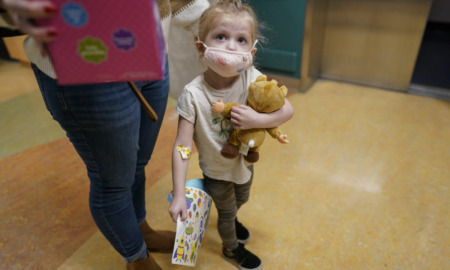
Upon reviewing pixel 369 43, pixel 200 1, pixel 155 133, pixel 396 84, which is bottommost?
pixel 396 84

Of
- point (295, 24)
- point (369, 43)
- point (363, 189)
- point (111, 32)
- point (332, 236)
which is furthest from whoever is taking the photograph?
point (369, 43)

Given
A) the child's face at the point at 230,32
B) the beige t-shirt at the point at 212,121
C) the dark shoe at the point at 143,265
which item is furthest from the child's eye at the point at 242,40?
the dark shoe at the point at 143,265

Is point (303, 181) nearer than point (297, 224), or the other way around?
point (297, 224)

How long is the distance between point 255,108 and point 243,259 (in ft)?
2.01

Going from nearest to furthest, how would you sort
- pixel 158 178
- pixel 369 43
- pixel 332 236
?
pixel 332 236
pixel 158 178
pixel 369 43

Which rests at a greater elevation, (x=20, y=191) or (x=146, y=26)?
(x=146, y=26)

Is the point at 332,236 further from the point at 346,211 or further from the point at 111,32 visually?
the point at 111,32

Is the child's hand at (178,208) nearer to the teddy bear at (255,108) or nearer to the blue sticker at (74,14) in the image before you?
the teddy bear at (255,108)

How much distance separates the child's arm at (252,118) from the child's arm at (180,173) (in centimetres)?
13

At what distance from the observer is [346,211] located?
1398mm

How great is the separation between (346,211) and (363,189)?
19 cm

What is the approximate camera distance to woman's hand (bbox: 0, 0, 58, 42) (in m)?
0.42

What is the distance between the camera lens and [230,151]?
873 millimetres

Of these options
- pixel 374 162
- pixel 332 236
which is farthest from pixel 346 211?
pixel 374 162
